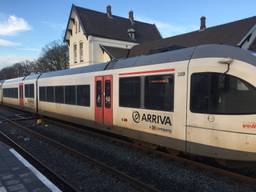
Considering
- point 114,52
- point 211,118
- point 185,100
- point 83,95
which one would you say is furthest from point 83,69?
point 114,52

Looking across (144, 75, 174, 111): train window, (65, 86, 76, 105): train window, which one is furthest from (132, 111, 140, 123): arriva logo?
(65, 86, 76, 105): train window

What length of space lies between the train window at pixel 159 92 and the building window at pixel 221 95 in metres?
0.74

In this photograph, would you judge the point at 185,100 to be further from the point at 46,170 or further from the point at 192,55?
the point at 46,170

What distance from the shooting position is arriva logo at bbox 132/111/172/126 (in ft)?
22.6

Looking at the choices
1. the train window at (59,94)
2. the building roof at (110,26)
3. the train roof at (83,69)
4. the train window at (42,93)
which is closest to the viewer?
the train roof at (83,69)

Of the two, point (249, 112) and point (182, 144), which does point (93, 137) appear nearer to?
point (182, 144)

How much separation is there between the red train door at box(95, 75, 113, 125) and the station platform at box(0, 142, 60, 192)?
11.2 ft

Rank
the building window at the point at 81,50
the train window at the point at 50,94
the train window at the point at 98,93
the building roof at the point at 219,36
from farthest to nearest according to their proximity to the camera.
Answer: the building window at the point at 81,50 → the building roof at the point at 219,36 → the train window at the point at 50,94 → the train window at the point at 98,93

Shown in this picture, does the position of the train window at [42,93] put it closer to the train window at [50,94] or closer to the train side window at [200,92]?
the train window at [50,94]

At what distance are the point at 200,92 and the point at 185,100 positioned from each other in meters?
0.44

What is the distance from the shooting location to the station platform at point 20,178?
500cm

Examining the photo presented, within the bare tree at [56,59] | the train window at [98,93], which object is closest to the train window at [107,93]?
the train window at [98,93]

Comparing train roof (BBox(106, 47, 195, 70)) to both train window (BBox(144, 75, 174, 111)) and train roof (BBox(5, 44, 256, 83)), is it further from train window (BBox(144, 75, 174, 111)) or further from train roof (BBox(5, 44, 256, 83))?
train window (BBox(144, 75, 174, 111))

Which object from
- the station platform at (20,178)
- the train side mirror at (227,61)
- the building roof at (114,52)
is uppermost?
the building roof at (114,52)
